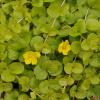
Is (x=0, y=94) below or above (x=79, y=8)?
below

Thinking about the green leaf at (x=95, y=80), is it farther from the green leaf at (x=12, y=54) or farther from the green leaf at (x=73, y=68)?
the green leaf at (x=12, y=54)

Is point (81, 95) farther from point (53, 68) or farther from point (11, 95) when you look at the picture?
point (11, 95)

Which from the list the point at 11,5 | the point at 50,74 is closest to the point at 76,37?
the point at 50,74

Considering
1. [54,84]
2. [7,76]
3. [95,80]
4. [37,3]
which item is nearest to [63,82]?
[54,84]

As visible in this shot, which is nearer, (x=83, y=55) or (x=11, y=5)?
(x=83, y=55)

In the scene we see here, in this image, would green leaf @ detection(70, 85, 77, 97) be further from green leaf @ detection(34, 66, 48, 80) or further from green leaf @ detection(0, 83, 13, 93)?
green leaf @ detection(0, 83, 13, 93)

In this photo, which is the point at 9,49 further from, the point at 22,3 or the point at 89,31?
the point at 89,31
